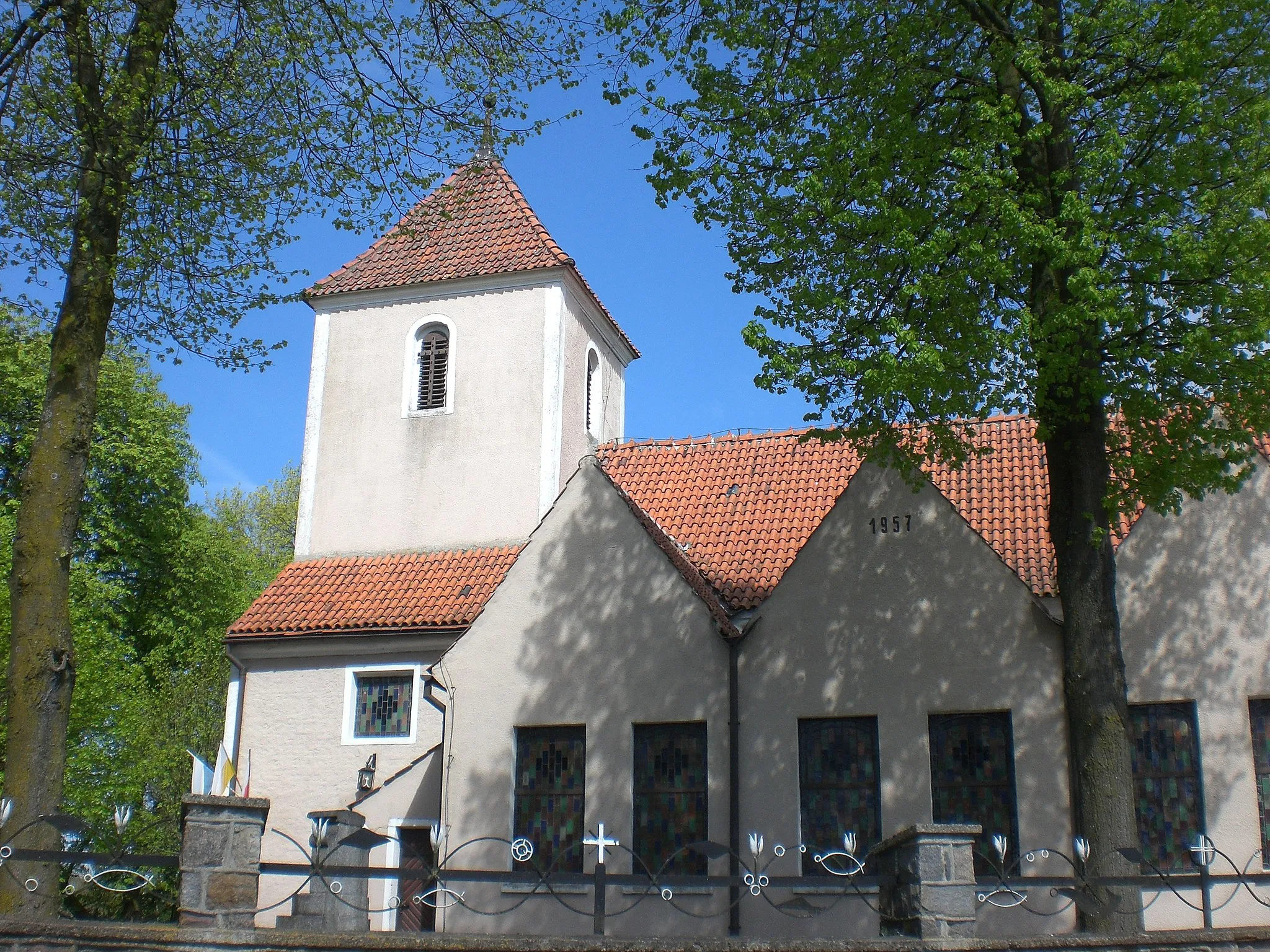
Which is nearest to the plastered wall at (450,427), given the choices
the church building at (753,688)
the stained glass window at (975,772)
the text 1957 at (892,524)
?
the church building at (753,688)

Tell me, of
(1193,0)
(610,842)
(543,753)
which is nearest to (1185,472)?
(1193,0)

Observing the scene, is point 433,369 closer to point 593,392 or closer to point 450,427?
point 450,427

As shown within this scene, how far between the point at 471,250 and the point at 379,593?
7.06m

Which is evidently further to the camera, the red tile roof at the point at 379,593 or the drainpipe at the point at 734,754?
the red tile roof at the point at 379,593

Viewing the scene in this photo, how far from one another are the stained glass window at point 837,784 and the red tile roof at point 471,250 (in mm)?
10429

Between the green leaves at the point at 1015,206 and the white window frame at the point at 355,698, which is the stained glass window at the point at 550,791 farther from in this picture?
the green leaves at the point at 1015,206

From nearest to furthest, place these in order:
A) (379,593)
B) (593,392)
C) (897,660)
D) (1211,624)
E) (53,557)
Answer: (53,557), (1211,624), (897,660), (379,593), (593,392)

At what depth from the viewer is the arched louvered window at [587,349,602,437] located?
23797mm

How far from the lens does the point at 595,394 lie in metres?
24.2

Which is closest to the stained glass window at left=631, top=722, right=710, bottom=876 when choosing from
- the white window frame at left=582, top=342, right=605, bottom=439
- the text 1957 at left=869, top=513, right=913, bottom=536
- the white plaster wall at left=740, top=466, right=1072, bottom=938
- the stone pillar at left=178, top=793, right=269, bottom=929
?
the white plaster wall at left=740, top=466, right=1072, bottom=938

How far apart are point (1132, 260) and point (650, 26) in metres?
5.49

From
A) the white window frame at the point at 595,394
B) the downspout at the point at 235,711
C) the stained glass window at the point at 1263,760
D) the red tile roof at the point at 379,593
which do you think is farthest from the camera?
the white window frame at the point at 595,394

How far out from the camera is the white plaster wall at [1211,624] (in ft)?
45.4

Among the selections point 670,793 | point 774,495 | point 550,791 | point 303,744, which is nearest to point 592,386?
point 774,495
